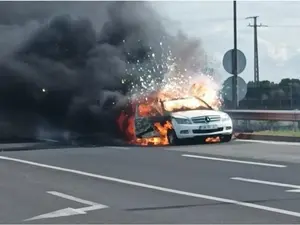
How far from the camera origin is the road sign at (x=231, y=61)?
25.2m

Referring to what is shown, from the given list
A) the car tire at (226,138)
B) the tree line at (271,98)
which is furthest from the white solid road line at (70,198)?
the tree line at (271,98)

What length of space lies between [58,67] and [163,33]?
148 inches

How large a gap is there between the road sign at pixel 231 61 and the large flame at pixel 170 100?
1026 millimetres

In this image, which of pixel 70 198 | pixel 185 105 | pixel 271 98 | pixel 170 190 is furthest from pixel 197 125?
pixel 271 98

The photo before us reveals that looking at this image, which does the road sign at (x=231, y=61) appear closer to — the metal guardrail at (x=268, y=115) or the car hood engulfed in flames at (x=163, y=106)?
the car hood engulfed in flames at (x=163, y=106)

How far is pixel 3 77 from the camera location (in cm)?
2639

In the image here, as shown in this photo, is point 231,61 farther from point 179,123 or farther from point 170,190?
point 170,190

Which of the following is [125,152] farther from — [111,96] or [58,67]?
[58,67]

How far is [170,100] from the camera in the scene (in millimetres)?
22594

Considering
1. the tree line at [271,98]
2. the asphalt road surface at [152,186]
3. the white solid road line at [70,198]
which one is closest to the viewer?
the asphalt road surface at [152,186]

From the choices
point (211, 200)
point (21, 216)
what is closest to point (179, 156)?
point (211, 200)

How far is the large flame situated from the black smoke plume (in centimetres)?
137

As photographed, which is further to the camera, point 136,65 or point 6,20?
point 6,20

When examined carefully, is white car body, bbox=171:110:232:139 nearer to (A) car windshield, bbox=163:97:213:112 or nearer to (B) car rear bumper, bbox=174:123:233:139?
(B) car rear bumper, bbox=174:123:233:139
